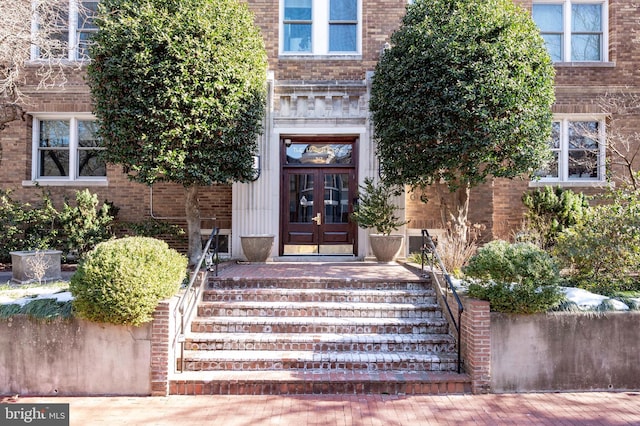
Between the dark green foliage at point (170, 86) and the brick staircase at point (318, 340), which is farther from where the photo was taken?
the dark green foliage at point (170, 86)

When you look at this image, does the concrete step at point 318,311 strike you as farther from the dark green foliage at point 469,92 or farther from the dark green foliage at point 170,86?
the dark green foliage at point 469,92

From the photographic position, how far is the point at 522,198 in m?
10.5

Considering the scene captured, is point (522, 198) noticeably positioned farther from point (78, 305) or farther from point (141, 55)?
point (78, 305)

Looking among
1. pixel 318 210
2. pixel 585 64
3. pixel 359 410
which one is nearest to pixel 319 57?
pixel 318 210

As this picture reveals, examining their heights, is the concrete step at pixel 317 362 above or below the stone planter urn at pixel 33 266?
below

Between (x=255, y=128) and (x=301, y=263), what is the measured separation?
3.23 m

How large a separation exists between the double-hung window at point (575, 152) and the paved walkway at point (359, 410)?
7.25 meters

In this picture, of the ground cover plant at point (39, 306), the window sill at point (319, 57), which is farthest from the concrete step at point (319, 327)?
the window sill at point (319, 57)

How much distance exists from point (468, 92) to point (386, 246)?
361 cm

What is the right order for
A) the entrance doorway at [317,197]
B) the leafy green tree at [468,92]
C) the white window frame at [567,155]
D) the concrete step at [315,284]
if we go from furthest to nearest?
1. the white window frame at [567,155]
2. the entrance doorway at [317,197]
3. the leafy green tree at [468,92]
4. the concrete step at [315,284]

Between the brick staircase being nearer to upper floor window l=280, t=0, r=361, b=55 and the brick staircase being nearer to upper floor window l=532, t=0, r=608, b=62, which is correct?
upper floor window l=280, t=0, r=361, b=55

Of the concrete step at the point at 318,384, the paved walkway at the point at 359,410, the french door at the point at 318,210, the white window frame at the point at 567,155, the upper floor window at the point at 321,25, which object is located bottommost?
the paved walkway at the point at 359,410

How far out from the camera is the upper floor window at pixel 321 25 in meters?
10.6

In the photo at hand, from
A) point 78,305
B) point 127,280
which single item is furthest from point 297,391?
point 78,305
